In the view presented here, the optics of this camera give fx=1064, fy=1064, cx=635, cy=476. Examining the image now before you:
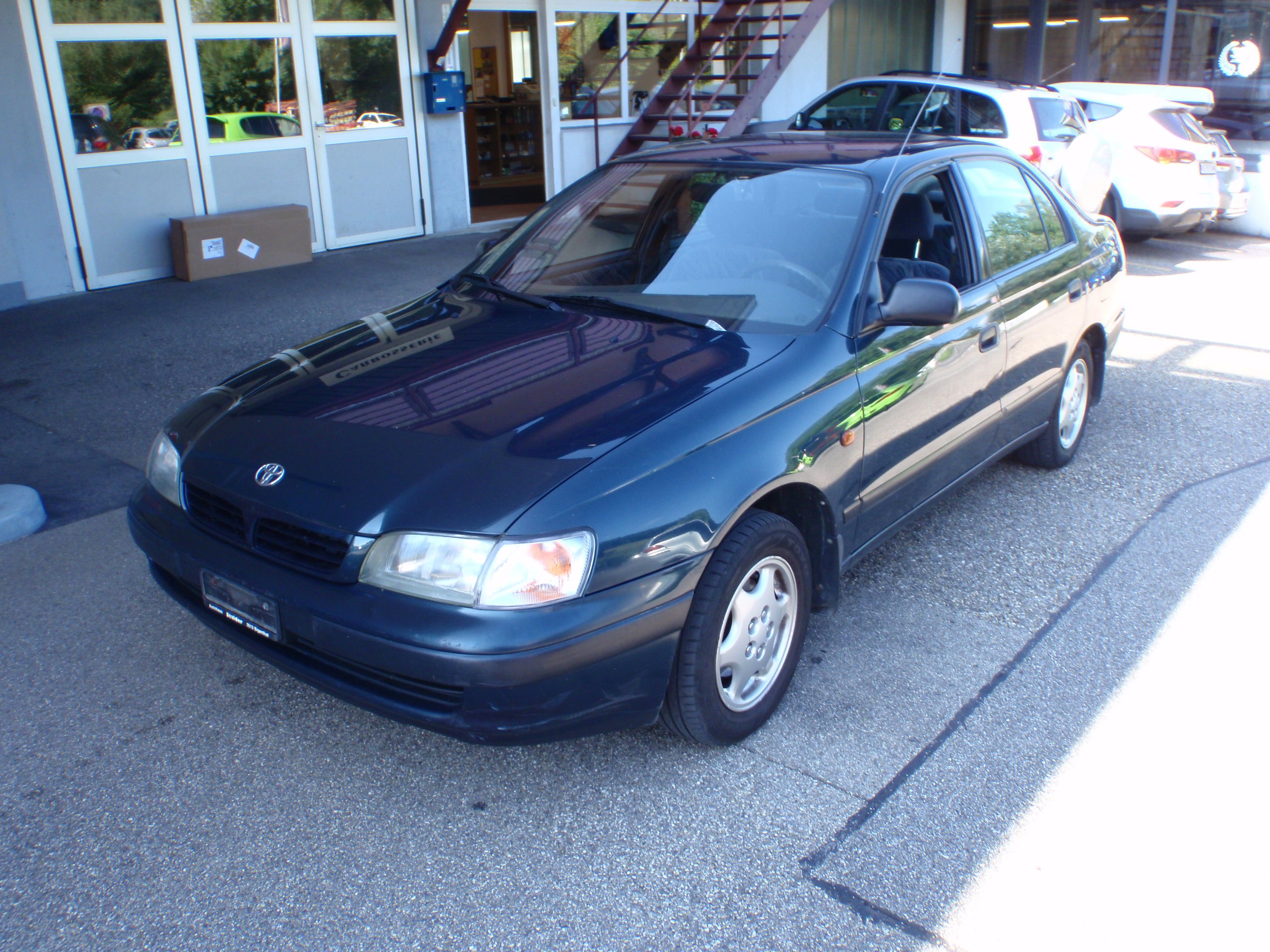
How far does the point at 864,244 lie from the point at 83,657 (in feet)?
9.50

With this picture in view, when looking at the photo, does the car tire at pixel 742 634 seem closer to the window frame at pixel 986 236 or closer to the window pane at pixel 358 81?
the window frame at pixel 986 236

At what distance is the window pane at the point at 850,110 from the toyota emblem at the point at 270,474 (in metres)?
9.55

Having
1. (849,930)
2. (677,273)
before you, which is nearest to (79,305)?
(677,273)

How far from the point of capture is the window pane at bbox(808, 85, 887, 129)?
1120 cm

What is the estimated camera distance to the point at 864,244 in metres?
3.45

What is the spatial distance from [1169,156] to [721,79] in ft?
17.5

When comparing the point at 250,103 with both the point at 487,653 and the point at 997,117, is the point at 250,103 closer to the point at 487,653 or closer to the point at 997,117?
the point at 997,117

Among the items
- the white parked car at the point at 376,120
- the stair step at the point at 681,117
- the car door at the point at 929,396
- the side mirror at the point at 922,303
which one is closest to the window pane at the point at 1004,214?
the car door at the point at 929,396

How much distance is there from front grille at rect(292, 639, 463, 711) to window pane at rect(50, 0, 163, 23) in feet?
25.0

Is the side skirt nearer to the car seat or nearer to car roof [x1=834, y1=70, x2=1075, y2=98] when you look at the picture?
the car seat

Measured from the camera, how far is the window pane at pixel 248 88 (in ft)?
30.3

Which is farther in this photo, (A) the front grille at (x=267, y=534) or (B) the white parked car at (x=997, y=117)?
(B) the white parked car at (x=997, y=117)

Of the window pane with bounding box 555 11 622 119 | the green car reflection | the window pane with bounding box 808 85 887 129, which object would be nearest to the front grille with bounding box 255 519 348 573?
the green car reflection

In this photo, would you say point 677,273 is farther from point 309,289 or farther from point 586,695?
point 309,289
